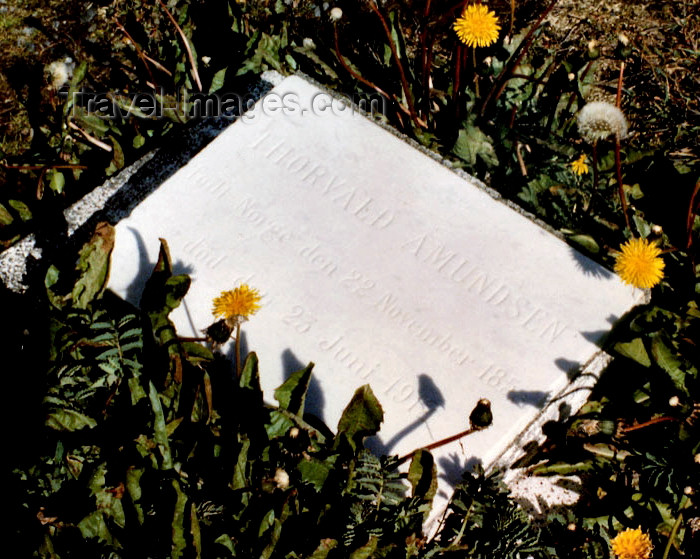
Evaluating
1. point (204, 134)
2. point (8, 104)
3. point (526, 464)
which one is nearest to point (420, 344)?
point (526, 464)

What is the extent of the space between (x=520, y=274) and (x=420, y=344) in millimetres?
430

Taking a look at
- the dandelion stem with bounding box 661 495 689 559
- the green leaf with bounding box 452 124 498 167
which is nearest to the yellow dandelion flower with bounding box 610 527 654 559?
the dandelion stem with bounding box 661 495 689 559

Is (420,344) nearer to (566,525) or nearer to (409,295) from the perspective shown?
(409,295)

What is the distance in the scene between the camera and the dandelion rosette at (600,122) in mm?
2256

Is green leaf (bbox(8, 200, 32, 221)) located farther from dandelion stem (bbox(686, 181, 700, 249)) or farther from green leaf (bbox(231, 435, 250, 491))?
dandelion stem (bbox(686, 181, 700, 249))

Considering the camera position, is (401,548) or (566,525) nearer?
(401,548)

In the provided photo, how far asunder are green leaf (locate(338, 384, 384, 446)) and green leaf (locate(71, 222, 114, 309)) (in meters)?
0.96

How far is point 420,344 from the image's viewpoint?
199 centimetres

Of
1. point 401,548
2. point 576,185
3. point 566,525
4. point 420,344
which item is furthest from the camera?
point 576,185

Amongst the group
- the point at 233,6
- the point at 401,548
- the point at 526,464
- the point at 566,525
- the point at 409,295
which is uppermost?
the point at 233,6

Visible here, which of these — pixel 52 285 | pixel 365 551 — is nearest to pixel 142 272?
pixel 52 285

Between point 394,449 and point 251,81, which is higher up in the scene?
point 251,81

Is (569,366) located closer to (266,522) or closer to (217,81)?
(266,522)

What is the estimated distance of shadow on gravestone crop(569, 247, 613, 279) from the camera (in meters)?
2.05
